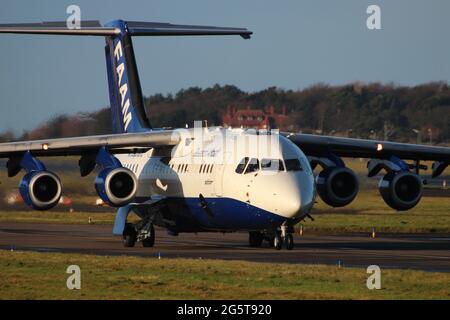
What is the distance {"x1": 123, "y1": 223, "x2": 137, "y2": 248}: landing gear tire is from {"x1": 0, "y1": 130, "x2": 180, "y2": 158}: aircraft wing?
2.33m

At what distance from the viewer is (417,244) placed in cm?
3391

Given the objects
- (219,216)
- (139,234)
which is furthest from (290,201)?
(139,234)

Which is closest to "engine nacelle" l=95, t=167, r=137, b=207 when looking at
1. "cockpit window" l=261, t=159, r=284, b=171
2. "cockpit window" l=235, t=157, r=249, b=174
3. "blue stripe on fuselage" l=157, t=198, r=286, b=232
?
"blue stripe on fuselage" l=157, t=198, r=286, b=232

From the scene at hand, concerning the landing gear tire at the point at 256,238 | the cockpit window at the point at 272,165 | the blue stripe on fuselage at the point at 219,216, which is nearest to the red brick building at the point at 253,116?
the landing gear tire at the point at 256,238

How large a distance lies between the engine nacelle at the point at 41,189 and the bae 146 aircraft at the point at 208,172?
3 cm

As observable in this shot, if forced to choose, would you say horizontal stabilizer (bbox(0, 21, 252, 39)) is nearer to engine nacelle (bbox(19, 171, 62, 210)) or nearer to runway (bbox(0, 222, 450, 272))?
engine nacelle (bbox(19, 171, 62, 210))

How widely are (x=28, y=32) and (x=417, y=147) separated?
11918mm

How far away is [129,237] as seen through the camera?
33.4 meters

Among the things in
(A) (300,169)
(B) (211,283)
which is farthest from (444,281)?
(A) (300,169)

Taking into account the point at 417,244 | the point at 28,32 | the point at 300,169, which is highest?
the point at 28,32

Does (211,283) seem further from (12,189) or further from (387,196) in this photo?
(12,189)

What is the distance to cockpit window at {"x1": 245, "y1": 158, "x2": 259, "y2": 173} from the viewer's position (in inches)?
1175

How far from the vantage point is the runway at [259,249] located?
27109 mm

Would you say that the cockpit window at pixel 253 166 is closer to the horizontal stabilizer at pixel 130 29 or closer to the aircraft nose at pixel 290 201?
the aircraft nose at pixel 290 201
